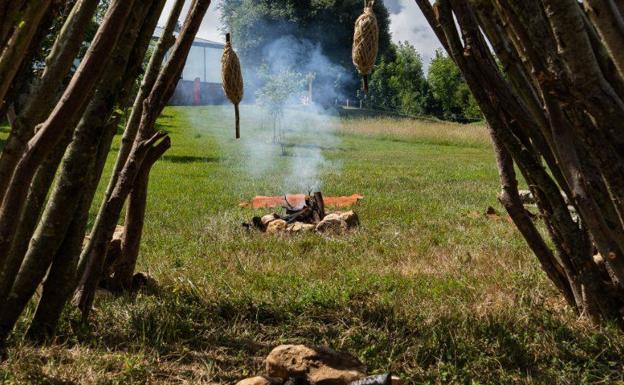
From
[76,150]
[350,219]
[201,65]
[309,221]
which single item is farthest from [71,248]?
[201,65]

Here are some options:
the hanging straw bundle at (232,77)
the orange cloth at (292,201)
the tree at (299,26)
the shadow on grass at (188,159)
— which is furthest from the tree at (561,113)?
the tree at (299,26)

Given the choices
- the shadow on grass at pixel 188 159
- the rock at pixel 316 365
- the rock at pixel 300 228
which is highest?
the rock at pixel 316 365

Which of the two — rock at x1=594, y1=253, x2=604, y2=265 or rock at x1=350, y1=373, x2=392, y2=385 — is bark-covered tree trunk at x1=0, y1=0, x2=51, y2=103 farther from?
rock at x1=594, y1=253, x2=604, y2=265

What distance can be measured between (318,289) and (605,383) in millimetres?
1597

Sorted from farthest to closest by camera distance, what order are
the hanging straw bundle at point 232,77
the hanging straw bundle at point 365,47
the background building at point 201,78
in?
the background building at point 201,78
the hanging straw bundle at point 232,77
the hanging straw bundle at point 365,47

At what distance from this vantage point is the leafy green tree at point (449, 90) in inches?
1955

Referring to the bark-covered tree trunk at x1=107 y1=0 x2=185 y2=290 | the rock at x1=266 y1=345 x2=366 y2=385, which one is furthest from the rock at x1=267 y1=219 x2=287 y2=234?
the rock at x1=266 y1=345 x2=366 y2=385

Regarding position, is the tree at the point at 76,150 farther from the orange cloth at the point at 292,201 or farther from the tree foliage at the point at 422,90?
the tree foliage at the point at 422,90

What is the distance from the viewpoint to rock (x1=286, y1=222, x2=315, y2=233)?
6.42m

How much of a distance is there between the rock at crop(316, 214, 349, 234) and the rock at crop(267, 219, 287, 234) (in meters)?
0.32

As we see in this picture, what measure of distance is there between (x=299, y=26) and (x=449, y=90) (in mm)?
15535

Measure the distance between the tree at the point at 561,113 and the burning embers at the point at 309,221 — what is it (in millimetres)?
3031

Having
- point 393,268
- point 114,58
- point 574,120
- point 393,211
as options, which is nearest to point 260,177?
point 393,211

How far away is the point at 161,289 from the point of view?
13.1 feet
